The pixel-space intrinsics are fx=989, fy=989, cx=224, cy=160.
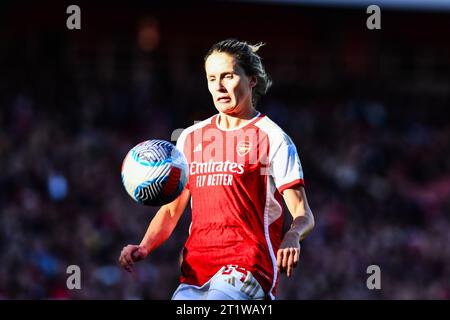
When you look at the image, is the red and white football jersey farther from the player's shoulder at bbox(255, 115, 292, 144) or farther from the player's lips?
the player's lips

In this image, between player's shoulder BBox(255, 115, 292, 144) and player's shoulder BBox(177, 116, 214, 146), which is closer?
player's shoulder BBox(255, 115, 292, 144)

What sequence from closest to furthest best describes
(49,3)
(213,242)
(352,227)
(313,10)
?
(213,242), (352,227), (49,3), (313,10)

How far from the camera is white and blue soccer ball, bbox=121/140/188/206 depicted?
6.12 metres

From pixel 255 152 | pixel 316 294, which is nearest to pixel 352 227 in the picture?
pixel 316 294

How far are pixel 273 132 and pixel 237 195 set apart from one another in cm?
48

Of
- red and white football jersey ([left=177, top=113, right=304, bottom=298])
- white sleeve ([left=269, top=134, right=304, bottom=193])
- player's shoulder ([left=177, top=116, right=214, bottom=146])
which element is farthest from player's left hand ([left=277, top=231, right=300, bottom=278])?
player's shoulder ([left=177, top=116, right=214, bottom=146])

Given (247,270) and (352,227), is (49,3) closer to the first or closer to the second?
(352,227)

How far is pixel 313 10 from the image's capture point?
28.1 meters

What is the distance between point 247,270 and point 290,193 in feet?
1.80

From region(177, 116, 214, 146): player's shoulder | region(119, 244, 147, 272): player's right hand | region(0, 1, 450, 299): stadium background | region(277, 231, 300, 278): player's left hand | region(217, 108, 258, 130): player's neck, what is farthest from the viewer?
region(0, 1, 450, 299): stadium background

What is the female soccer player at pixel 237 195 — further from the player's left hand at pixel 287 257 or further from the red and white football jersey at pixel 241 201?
the player's left hand at pixel 287 257

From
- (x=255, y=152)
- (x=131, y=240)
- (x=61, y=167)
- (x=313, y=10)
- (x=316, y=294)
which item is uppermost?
(x=313, y=10)

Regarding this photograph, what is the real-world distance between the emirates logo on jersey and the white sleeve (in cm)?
17

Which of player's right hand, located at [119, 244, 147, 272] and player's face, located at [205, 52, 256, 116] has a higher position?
player's face, located at [205, 52, 256, 116]
